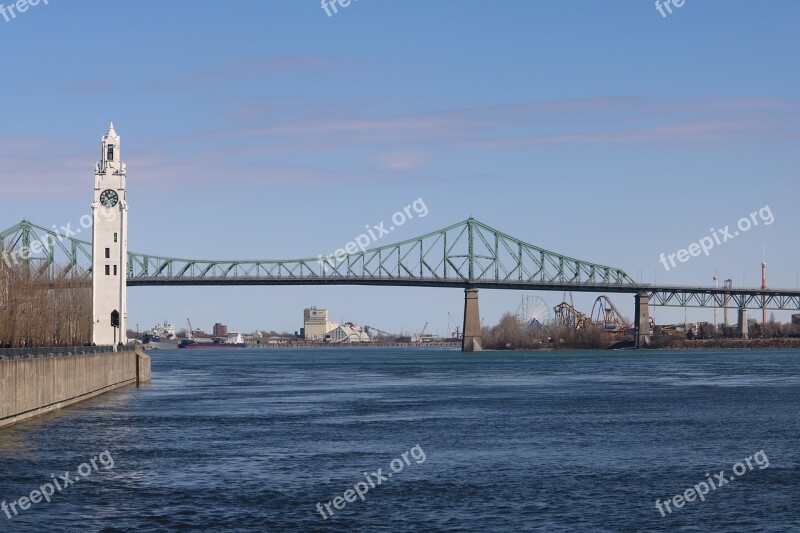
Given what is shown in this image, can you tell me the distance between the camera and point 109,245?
77.1 meters

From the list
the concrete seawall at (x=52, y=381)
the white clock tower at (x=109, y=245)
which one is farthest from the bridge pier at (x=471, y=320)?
the concrete seawall at (x=52, y=381)

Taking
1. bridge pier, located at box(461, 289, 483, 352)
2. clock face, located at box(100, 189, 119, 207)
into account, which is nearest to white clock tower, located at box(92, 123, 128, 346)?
clock face, located at box(100, 189, 119, 207)

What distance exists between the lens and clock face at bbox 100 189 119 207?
77062 millimetres

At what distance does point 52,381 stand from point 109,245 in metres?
27.8

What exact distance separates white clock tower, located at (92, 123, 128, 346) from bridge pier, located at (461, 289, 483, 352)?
10833 cm

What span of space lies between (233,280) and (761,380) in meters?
101

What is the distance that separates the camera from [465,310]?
18600 centimetres

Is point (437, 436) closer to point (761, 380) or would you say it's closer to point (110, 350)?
point (110, 350)

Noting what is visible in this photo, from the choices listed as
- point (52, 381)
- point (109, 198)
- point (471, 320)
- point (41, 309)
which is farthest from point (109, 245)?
point (471, 320)

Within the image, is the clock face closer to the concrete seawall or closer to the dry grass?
the dry grass

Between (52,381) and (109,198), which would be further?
(109,198)

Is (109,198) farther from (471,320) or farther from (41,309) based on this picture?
(471,320)

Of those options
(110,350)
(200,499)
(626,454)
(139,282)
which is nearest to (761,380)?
(110,350)

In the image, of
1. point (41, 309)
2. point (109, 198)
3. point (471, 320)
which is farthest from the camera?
point (471, 320)
